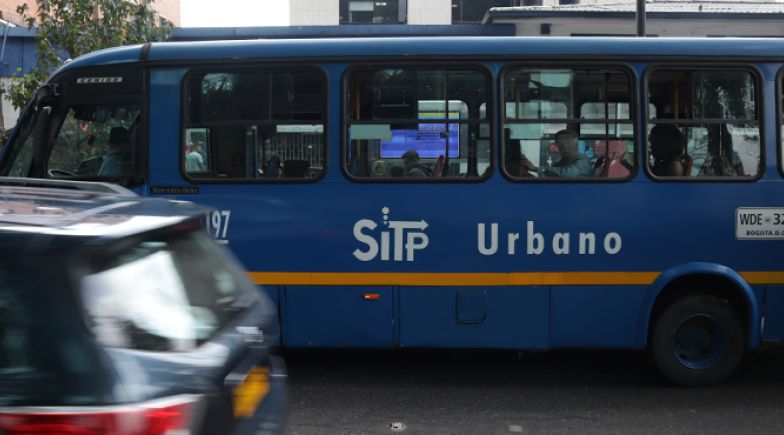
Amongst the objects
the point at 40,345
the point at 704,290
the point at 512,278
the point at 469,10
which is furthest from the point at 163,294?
the point at 469,10

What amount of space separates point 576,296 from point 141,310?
16.1 ft

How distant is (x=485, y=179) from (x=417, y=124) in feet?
2.33

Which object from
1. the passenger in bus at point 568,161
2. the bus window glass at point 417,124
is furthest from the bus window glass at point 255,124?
the passenger in bus at point 568,161

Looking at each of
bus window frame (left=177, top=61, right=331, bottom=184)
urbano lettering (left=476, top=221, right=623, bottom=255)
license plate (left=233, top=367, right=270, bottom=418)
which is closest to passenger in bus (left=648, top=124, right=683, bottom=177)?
urbano lettering (left=476, top=221, right=623, bottom=255)

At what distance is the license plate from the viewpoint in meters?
3.17

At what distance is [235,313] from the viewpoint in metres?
3.59

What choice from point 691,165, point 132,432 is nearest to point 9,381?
point 132,432

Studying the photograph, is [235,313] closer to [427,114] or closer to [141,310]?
[141,310]

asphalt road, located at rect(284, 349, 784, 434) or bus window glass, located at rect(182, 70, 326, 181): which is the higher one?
bus window glass, located at rect(182, 70, 326, 181)

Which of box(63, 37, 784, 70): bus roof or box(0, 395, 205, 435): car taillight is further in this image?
box(63, 37, 784, 70): bus roof

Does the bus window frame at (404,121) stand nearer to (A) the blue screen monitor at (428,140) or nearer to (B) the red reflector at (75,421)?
(A) the blue screen monitor at (428,140)

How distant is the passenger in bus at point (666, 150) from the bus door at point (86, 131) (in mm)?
4215

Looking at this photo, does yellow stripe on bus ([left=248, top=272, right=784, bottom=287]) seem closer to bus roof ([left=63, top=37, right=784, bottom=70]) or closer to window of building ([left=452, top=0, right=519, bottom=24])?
bus roof ([left=63, top=37, right=784, bottom=70])

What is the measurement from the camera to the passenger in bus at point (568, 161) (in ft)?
23.6
